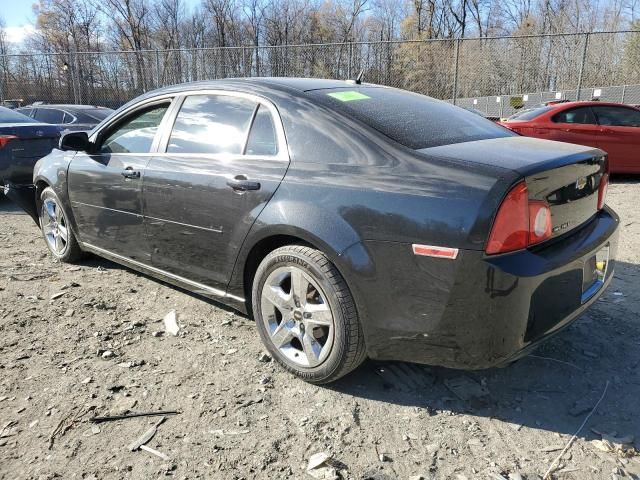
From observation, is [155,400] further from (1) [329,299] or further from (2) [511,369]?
(2) [511,369]

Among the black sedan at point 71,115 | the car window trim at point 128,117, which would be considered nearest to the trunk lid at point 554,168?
the car window trim at point 128,117

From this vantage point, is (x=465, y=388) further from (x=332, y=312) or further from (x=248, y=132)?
(x=248, y=132)

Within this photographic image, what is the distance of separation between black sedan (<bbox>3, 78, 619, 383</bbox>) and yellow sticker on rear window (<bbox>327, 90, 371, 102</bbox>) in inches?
0.8

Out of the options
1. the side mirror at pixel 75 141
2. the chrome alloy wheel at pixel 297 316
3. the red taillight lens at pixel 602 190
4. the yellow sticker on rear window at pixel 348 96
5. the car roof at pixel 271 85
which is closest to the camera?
the chrome alloy wheel at pixel 297 316

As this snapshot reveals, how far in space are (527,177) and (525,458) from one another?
118cm

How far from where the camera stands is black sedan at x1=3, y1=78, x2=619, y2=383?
7.09ft

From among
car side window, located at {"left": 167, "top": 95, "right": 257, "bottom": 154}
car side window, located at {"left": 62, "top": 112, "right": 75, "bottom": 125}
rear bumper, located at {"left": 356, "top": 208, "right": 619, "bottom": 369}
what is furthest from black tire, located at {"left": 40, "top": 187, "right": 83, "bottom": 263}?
car side window, located at {"left": 62, "top": 112, "right": 75, "bottom": 125}

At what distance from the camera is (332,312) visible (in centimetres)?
254

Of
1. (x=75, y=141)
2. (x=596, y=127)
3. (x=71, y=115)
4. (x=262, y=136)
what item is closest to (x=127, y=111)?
(x=75, y=141)

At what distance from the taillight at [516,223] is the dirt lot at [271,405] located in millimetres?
890

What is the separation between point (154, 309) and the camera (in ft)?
12.2

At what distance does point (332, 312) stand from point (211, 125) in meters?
1.47

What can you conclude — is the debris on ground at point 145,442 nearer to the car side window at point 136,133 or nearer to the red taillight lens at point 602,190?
the car side window at point 136,133

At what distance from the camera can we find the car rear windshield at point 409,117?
104 inches
